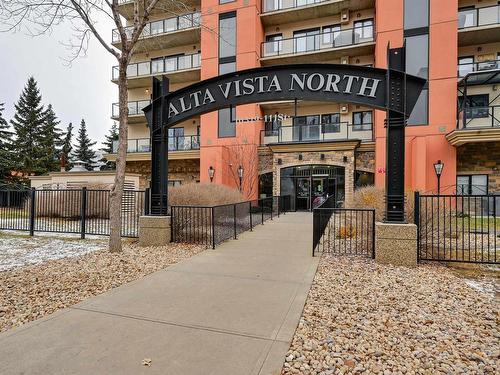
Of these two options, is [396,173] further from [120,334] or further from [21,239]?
[21,239]

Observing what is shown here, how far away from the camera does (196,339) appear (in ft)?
11.0

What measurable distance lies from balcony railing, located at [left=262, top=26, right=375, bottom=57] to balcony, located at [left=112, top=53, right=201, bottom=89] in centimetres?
571

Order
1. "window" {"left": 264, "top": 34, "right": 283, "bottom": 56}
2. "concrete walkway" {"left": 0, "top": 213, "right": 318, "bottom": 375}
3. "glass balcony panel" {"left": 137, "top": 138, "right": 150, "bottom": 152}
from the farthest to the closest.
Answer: "glass balcony panel" {"left": 137, "top": 138, "right": 150, "bottom": 152}
"window" {"left": 264, "top": 34, "right": 283, "bottom": 56}
"concrete walkway" {"left": 0, "top": 213, "right": 318, "bottom": 375}

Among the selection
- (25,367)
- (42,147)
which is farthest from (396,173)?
(42,147)

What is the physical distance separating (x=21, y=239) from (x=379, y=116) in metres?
19.2

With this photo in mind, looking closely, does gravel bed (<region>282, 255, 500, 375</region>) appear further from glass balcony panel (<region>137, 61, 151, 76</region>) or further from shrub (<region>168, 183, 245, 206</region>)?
glass balcony panel (<region>137, 61, 151, 76</region>)

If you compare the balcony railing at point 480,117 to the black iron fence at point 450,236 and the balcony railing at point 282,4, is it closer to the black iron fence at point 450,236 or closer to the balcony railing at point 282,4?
the black iron fence at point 450,236

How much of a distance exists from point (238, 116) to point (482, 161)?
15.4 metres

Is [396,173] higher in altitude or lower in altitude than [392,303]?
higher

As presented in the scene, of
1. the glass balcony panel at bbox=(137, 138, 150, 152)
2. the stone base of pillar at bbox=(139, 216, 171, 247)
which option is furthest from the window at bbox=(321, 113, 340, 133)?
the stone base of pillar at bbox=(139, 216, 171, 247)

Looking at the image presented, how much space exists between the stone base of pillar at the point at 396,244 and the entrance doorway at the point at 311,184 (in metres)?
13.2

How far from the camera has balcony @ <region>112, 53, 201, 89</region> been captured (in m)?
23.8

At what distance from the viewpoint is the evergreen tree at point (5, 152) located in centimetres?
3053

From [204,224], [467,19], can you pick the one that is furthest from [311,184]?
[467,19]
